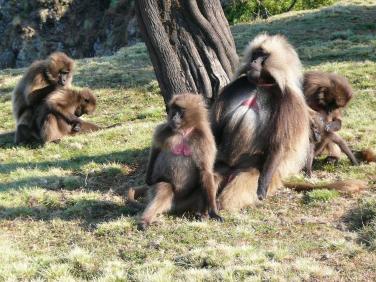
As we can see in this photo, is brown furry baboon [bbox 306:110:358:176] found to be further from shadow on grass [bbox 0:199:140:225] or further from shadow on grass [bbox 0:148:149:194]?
shadow on grass [bbox 0:199:140:225]

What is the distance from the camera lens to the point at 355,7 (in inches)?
935

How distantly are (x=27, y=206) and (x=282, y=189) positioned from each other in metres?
3.23

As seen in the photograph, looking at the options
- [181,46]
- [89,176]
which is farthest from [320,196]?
[89,176]

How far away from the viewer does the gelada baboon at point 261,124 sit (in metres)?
6.97

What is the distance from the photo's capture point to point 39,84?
11.6 meters

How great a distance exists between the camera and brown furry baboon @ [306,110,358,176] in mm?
8198

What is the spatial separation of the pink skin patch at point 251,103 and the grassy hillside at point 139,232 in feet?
3.88

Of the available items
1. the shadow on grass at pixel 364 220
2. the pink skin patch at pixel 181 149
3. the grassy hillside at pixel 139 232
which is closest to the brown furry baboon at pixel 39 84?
the grassy hillside at pixel 139 232

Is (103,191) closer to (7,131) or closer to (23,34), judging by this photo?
(7,131)

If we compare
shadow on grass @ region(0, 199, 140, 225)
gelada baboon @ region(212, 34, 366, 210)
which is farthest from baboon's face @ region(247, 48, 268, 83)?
shadow on grass @ region(0, 199, 140, 225)

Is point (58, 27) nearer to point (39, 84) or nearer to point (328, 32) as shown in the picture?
point (328, 32)

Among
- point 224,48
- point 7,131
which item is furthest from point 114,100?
point 224,48

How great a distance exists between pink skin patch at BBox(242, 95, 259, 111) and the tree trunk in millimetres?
1679

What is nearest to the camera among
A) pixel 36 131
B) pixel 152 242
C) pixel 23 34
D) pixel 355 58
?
pixel 152 242
